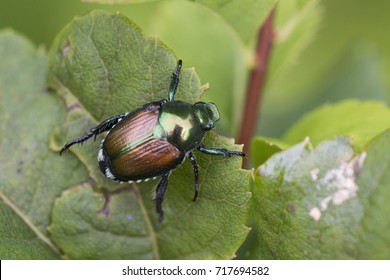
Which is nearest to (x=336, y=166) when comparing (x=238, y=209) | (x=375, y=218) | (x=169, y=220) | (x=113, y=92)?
(x=375, y=218)

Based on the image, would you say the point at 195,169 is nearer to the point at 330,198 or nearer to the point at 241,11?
the point at 330,198

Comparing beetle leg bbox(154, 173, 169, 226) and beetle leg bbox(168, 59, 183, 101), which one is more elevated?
beetle leg bbox(168, 59, 183, 101)

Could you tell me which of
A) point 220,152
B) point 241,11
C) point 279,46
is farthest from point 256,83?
point 220,152

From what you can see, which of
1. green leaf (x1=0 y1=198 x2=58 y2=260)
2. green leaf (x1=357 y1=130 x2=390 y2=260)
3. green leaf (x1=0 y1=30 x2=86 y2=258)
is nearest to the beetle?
green leaf (x1=0 y1=30 x2=86 y2=258)

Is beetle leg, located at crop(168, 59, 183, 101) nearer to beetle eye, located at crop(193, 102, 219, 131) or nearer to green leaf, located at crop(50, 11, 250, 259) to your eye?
green leaf, located at crop(50, 11, 250, 259)

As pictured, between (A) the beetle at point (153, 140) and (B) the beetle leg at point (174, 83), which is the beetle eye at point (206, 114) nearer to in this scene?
(A) the beetle at point (153, 140)

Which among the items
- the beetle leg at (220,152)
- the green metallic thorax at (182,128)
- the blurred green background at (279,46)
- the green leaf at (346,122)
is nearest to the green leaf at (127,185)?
the beetle leg at (220,152)
